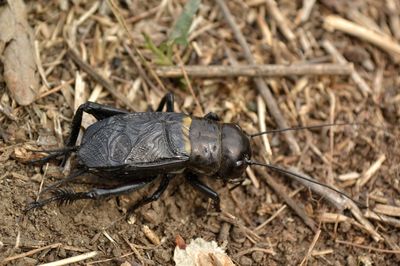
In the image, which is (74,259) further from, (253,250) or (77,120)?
(253,250)

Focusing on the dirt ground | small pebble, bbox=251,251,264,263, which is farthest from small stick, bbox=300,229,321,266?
small pebble, bbox=251,251,264,263

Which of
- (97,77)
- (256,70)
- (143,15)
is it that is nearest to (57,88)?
(97,77)

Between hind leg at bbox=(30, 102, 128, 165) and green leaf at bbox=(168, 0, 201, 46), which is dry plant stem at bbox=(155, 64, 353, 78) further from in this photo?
hind leg at bbox=(30, 102, 128, 165)

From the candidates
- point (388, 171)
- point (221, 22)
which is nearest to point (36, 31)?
point (221, 22)

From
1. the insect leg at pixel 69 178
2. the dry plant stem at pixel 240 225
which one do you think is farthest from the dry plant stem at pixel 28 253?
the dry plant stem at pixel 240 225

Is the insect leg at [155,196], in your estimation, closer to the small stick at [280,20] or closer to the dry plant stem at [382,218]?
the dry plant stem at [382,218]

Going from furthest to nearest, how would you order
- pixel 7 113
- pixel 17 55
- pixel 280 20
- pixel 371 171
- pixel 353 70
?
pixel 280 20, pixel 353 70, pixel 371 171, pixel 17 55, pixel 7 113

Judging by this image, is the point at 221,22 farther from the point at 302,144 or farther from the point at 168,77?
the point at 302,144
